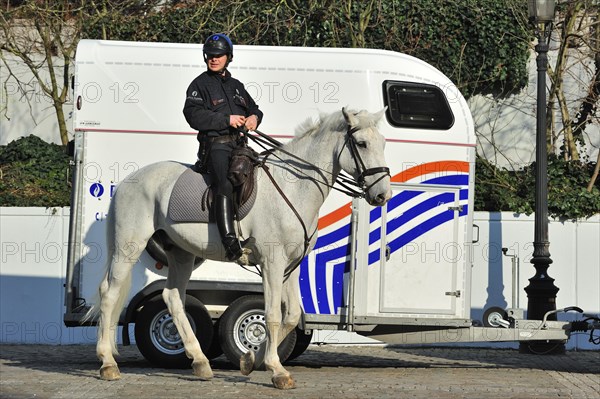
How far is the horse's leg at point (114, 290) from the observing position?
36.5 feet

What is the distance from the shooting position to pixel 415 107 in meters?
12.5

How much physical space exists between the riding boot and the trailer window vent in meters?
2.79

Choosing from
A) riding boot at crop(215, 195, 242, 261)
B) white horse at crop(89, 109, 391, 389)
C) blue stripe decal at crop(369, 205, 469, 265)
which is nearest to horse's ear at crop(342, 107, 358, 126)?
white horse at crop(89, 109, 391, 389)

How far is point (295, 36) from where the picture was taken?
66.0 feet

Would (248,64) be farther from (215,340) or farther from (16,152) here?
(16,152)

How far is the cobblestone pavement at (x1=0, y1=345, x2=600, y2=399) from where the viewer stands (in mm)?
9953

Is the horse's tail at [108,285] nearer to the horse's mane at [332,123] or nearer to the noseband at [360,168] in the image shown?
the horse's mane at [332,123]

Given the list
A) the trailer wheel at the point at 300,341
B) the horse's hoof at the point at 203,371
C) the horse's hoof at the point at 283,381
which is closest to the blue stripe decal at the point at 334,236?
the trailer wheel at the point at 300,341

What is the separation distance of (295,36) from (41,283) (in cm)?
693

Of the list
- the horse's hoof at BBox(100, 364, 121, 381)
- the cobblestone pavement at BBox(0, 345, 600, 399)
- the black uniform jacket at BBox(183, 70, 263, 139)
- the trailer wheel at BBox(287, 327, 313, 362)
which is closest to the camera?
the cobblestone pavement at BBox(0, 345, 600, 399)

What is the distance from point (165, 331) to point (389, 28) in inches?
386

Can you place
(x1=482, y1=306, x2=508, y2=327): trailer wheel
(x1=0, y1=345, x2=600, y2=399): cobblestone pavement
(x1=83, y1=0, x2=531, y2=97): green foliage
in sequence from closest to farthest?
(x1=0, y1=345, x2=600, y2=399): cobblestone pavement, (x1=482, y1=306, x2=508, y2=327): trailer wheel, (x1=83, y1=0, x2=531, y2=97): green foliage

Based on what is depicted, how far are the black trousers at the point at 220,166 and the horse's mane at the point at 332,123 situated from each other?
75 centimetres

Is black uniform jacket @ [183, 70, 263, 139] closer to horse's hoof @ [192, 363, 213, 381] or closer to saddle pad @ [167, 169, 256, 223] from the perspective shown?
saddle pad @ [167, 169, 256, 223]
